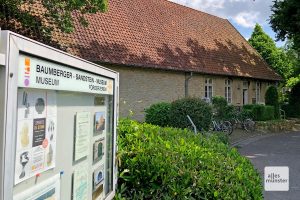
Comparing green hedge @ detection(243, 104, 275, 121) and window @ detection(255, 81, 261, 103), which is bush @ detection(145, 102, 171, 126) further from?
window @ detection(255, 81, 261, 103)

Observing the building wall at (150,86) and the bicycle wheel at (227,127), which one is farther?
the building wall at (150,86)

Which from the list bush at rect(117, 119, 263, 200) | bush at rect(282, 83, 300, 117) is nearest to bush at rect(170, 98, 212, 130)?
bush at rect(117, 119, 263, 200)

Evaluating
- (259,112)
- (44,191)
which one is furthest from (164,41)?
(44,191)

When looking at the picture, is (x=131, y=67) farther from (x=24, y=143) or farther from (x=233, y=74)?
(x=24, y=143)

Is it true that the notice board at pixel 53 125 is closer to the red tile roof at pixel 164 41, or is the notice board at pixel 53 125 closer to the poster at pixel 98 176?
the poster at pixel 98 176

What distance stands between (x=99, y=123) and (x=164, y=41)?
23839 mm

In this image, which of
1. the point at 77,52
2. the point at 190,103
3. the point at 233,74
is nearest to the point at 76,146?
the point at 190,103

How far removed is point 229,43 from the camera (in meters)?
34.8

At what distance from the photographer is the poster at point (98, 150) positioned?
3.36m

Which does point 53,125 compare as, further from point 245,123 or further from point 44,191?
point 245,123

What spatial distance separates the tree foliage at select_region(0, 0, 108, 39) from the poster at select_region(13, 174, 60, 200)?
12.5 meters

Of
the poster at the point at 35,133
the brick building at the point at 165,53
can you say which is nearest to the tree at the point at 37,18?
the brick building at the point at 165,53

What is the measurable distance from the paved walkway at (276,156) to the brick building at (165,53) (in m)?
5.25

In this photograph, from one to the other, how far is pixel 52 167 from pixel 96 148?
2.84 feet
